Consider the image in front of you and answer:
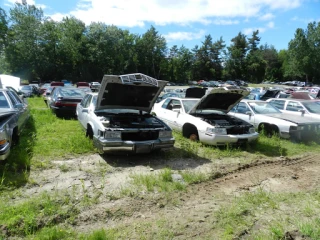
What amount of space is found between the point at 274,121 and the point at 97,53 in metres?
49.9

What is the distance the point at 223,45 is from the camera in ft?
249

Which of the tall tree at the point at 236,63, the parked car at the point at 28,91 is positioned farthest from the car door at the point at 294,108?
the tall tree at the point at 236,63

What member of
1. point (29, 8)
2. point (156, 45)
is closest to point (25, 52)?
point (29, 8)

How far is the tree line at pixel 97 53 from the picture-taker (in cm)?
4944

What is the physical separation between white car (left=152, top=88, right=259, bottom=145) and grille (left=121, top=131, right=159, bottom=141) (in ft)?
6.18

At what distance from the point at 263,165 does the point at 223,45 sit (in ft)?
247

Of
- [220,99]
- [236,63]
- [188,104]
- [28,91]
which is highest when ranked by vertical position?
[236,63]

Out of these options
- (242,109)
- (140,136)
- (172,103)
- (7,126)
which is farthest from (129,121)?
(242,109)

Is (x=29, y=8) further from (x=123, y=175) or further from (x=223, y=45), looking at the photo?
(x=123, y=175)

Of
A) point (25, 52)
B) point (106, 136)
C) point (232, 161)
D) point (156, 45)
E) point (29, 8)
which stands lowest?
point (232, 161)

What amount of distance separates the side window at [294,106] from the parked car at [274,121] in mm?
1497

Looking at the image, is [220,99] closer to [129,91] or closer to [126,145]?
[129,91]

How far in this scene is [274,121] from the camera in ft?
28.8

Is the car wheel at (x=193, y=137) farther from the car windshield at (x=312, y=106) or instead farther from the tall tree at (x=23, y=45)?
the tall tree at (x=23, y=45)
